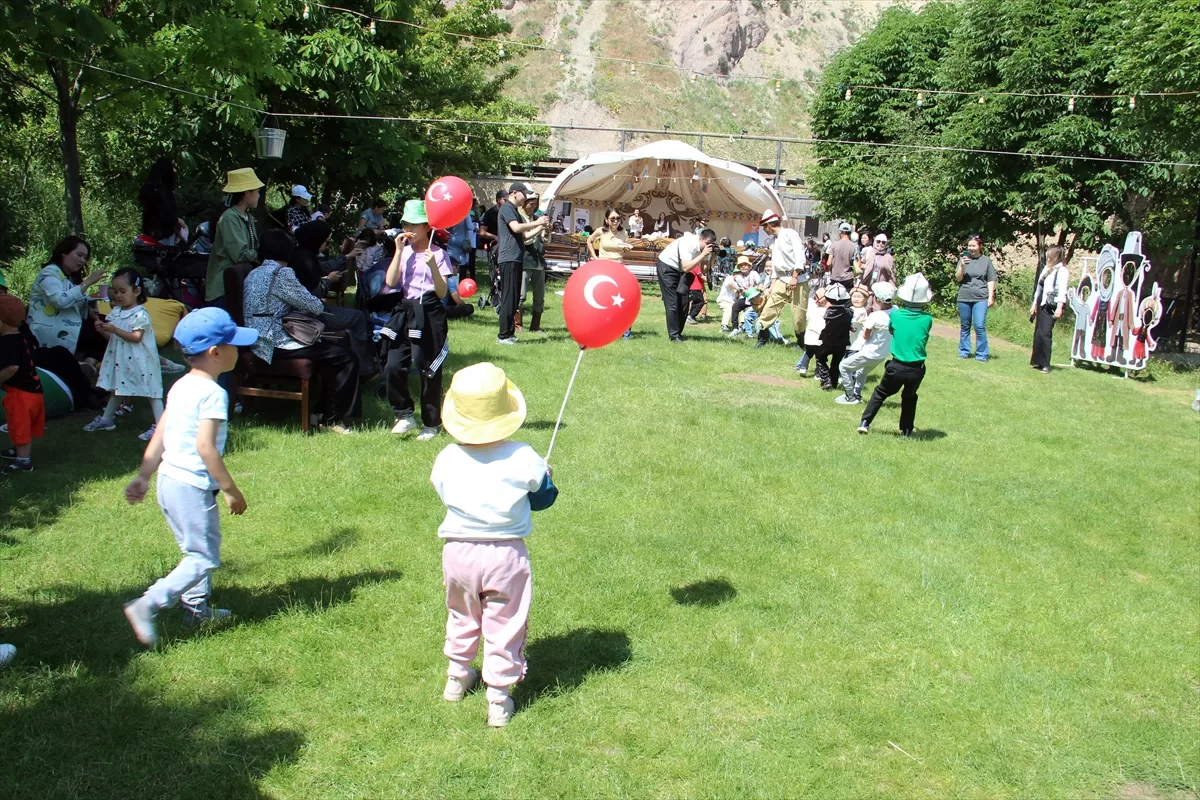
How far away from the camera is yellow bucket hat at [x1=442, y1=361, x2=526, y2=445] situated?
155 inches

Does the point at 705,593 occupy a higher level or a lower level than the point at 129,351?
lower

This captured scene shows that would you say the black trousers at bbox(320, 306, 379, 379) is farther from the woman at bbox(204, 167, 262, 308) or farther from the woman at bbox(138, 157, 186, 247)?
the woman at bbox(138, 157, 186, 247)

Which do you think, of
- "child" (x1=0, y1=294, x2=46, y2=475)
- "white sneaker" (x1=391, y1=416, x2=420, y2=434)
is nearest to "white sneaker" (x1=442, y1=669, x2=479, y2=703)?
"white sneaker" (x1=391, y1=416, x2=420, y2=434)

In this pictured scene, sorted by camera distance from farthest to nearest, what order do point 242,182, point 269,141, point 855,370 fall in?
point 269,141, point 855,370, point 242,182

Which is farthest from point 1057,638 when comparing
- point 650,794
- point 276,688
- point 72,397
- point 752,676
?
point 72,397

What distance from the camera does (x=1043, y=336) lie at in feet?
49.0

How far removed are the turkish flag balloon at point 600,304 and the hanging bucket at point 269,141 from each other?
31.6ft

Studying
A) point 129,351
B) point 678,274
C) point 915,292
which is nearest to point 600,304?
point 129,351

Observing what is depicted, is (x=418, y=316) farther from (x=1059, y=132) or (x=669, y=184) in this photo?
(x=669, y=184)

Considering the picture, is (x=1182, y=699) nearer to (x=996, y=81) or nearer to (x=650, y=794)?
(x=650, y=794)

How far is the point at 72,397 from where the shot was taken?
8.54m

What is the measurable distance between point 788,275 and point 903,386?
16.4ft

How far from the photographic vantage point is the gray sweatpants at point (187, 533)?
4441 millimetres

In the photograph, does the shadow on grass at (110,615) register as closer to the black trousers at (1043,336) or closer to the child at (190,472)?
the child at (190,472)
